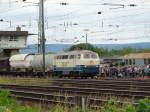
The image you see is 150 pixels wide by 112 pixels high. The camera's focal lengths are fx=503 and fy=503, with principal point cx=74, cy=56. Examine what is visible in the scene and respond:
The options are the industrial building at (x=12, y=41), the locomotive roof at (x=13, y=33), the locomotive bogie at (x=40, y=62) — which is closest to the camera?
the locomotive bogie at (x=40, y=62)

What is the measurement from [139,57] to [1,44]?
113 ft

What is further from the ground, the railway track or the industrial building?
the industrial building

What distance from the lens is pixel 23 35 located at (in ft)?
345

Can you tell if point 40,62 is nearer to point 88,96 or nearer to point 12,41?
point 88,96

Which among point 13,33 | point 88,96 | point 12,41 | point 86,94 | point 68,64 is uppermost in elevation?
point 13,33

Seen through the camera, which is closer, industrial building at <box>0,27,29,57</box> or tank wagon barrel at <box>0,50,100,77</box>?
tank wagon barrel at <box>0,50,100,77</box>

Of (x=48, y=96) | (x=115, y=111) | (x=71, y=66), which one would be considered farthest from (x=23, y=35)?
(x=115, y=111)

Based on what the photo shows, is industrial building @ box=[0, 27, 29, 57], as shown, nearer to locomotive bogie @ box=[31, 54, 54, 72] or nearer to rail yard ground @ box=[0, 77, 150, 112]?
locomotive bogie @ box=[31, 54, 54, 72]

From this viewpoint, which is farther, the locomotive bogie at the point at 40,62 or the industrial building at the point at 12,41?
the industrial building at the point at 12,41

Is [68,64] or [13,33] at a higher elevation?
[13,33]

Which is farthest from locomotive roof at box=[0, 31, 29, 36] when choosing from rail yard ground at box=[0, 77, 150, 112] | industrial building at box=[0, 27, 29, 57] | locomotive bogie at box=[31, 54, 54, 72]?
rail yard ground at box=[0, 77, 150, 112]

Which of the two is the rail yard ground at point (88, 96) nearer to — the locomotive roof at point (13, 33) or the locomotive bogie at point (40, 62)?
the locomotive bogie at point (40, 62)

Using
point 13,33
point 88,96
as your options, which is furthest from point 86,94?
Result: point 13,33

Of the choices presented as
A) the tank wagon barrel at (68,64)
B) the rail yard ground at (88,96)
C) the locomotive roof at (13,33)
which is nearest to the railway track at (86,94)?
the rail yard ground at (88,96)
